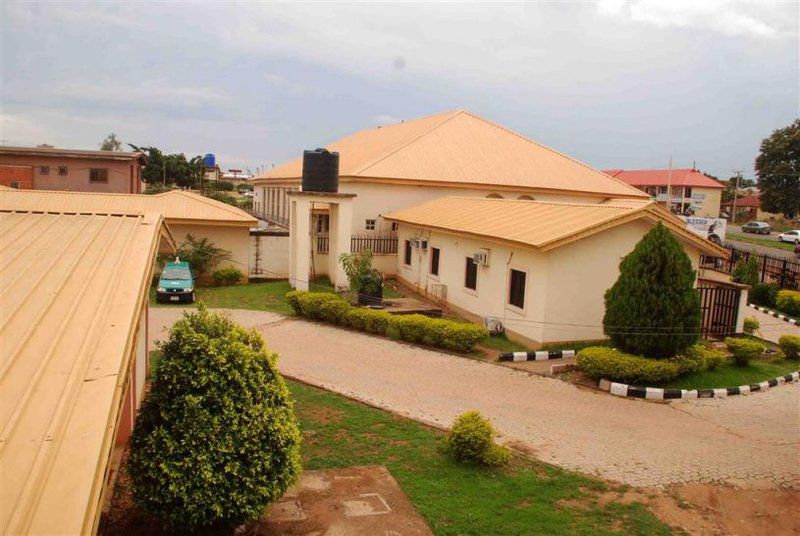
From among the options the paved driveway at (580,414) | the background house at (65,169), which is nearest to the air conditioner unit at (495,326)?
the paved driveway at (580,414)

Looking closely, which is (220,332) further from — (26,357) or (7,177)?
(7,177)

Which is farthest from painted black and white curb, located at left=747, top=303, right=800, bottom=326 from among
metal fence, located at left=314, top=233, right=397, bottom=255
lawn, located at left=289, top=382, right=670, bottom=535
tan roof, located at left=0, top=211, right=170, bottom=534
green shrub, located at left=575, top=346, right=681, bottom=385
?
tan roof, located at left=0, top=211, right=170, bottom=534

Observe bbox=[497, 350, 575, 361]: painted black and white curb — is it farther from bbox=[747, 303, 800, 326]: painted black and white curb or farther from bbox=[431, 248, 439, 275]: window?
bbox=[747, 303, 800, 326]: painted black and white curb

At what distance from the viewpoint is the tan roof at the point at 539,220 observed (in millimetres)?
15547

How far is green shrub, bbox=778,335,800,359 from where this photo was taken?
1662cm

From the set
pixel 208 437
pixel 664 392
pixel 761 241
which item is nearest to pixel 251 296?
pixel 664 392

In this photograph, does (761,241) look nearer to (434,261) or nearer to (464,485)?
(434,261)

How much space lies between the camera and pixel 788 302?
24.2 meters

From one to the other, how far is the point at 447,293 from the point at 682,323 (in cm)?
866

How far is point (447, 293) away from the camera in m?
20.9

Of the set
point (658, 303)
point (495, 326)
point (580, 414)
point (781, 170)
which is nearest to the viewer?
point (580, 414)

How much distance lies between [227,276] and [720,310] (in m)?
17.5

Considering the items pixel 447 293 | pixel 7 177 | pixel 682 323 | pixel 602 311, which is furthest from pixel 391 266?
pixel 7 177

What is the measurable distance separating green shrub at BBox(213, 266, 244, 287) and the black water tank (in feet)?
15.1
